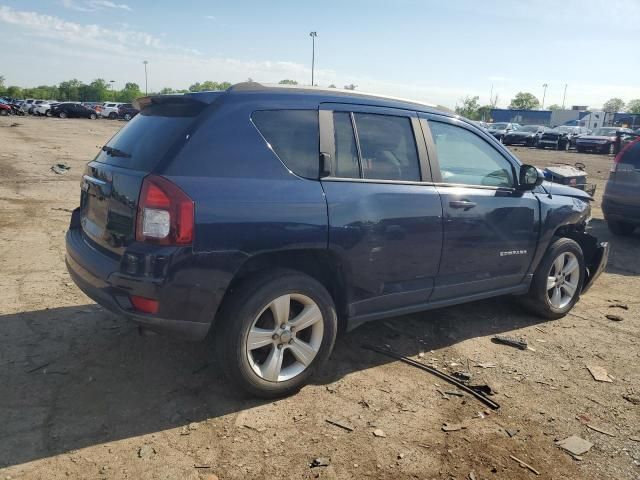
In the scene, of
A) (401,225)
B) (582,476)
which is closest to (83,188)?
(401,225)

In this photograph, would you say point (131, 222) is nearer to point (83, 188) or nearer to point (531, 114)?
point (83, 188)

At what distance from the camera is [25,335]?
157 inches

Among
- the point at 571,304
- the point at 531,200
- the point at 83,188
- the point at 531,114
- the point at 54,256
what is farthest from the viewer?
the point at 531,114

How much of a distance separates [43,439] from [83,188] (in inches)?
67.1

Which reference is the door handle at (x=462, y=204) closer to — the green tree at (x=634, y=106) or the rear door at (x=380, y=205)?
the rear door at (x=380, y=205)

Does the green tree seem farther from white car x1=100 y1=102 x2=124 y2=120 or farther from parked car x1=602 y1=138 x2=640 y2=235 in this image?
parked car x1=602 y1=138 x2=640 y2=235

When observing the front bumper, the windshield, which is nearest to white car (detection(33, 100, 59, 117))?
the windshield

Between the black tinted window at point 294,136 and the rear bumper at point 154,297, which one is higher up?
the black tinted window at point 294,136

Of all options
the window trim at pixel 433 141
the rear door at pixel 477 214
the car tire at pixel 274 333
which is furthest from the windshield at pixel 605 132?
the car tire at pixel 274 333

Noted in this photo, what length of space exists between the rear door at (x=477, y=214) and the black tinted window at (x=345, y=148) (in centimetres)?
72

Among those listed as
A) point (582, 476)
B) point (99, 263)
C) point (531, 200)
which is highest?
point (531, 200)

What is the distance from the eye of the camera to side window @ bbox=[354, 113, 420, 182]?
365 cm

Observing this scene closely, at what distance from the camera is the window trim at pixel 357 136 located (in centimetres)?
345

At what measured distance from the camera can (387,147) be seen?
378cm
